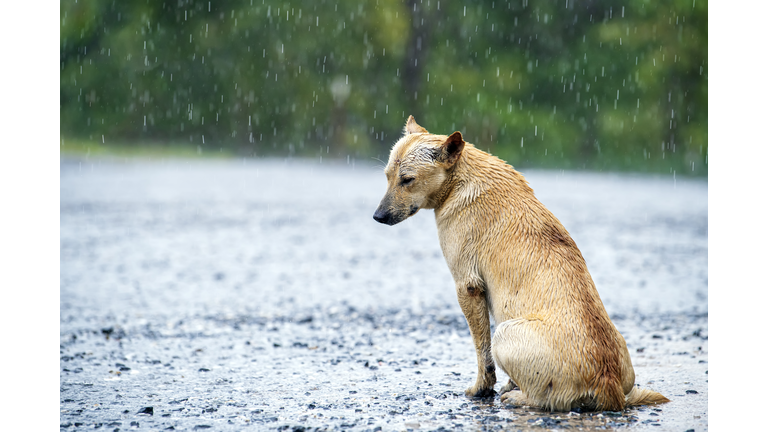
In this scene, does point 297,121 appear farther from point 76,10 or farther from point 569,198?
point 569,198

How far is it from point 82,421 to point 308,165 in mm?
26679

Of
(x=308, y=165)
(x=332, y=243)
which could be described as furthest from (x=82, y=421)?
(x=308, y=165)

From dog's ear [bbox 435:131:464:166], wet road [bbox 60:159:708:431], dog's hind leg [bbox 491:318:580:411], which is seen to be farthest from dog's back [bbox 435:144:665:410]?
wet road [bbox 60:159:708:431]

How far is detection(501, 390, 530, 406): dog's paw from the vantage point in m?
5.05

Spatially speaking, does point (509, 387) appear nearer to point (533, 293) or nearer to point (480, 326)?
point (480, 326)

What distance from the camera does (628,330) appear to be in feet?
26.1

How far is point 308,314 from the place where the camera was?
8859 mm

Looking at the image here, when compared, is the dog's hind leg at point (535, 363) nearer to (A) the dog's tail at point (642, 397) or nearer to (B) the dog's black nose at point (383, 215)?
(A) the dog's tail at point (642, 397)

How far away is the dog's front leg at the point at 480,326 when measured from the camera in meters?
5.13

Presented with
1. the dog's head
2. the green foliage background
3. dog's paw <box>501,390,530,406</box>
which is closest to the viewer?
dog's paw <box>501,390,530,406</box>

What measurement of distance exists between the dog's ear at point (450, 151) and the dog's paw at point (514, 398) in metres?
1.63

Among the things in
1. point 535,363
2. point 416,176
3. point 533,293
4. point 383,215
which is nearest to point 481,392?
point 535,363

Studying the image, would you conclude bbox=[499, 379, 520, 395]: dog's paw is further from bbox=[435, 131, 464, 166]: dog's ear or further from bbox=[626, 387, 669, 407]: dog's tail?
bbox=[435, 131, 464, 166]: dog's ear

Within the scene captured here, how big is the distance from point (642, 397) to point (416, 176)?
215 cm
